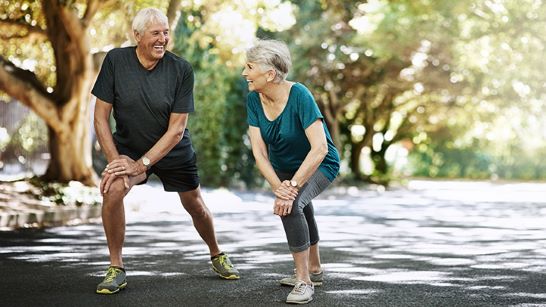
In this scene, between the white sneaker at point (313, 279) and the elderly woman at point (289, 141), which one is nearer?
the elderly woman at point (289, 141)

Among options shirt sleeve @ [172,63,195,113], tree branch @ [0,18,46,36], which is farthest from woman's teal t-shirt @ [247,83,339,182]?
tree branch @ [0,18,46,36]

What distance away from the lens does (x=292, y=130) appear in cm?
611

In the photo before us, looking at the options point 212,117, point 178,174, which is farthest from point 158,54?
point 212,117

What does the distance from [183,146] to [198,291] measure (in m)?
1.04

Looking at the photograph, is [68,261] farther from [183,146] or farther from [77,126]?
[77,126]

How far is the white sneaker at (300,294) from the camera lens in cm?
584

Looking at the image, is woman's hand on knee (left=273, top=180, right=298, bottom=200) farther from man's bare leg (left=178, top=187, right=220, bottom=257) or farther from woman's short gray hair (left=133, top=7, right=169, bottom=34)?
woman's short gray hair (left=133, top=7, right=169, bottom=34)

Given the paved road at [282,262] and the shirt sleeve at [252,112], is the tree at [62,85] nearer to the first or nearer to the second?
the paved road at [282,262]

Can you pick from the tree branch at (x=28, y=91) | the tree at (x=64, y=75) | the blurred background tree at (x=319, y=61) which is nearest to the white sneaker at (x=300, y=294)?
the blurred background tree at (x=319, y=61)

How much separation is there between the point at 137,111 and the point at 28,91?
412 inches

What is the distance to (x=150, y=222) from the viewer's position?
13594 millimetres

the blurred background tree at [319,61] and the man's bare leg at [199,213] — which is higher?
the blurred background tree at [319,61]

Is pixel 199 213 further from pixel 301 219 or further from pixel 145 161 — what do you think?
pixel 301 219

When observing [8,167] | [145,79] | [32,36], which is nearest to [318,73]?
[8,167]
